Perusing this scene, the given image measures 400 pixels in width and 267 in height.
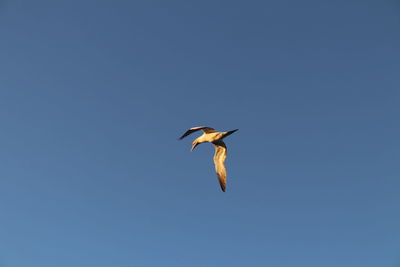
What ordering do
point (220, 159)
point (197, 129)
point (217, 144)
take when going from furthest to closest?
point (217, 144) < point (220, 159) < point (197, 129)

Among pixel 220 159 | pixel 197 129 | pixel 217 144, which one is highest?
pixel 197 129

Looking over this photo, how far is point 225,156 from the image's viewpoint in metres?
26.9

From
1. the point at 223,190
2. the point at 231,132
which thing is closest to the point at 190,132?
the point at 231,132

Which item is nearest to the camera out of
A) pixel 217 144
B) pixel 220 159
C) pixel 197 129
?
pixel 197 129

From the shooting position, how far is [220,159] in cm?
2703

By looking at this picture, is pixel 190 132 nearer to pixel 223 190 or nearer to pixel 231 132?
pixel 231 132

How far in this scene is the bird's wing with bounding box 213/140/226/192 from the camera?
26156 mm

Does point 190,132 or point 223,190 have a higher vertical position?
point 190,132

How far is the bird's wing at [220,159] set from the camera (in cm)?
2616

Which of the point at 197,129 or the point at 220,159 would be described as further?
the point at 220,159

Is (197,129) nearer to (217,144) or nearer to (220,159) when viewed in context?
(217,144)

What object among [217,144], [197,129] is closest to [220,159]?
[217,144]

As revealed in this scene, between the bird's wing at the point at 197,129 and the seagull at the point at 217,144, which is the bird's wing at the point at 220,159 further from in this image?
the bird's wing at the point at 197,129

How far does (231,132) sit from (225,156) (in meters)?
3.91
